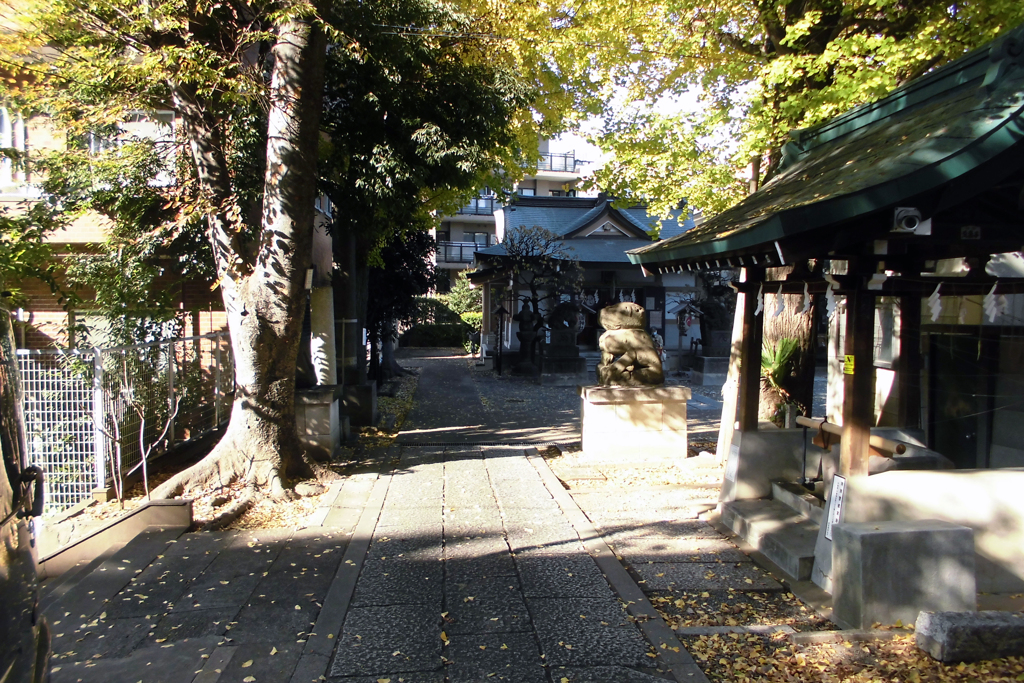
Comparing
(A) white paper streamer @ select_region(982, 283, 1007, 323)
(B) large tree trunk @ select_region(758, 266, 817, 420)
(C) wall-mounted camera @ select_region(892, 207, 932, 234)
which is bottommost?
(B) large tree trunk @ select_region(758, 266, 817, 420)

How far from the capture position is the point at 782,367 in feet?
29.4

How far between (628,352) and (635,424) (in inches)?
39.0

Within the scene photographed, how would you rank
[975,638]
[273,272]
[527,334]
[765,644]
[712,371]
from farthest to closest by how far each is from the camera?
[527,334] → [712,371] → [273,272] → [765,644] → [975,638]

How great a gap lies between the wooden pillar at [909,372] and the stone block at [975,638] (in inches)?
148

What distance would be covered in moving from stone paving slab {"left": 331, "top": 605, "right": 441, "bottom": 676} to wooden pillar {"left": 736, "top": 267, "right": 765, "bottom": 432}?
3638 mm

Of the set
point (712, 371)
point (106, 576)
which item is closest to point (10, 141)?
point (106, 576)

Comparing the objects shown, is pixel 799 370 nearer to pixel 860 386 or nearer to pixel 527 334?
pixel 860 386

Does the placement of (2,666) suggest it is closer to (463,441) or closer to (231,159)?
(231,159)

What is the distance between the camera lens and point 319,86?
797 centimetres

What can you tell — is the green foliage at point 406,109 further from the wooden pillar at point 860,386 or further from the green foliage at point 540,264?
the green foliage at point 540,264

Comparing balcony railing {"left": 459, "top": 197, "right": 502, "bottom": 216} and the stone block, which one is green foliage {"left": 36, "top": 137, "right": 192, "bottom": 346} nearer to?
the stone block

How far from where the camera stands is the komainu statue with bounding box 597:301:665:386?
31.9 ft

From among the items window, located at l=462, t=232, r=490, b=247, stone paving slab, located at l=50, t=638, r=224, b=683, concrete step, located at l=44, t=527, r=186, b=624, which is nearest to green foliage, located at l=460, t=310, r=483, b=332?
window, located at l=462, t=232, r=490, b=247

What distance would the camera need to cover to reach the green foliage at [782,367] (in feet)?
29.2
